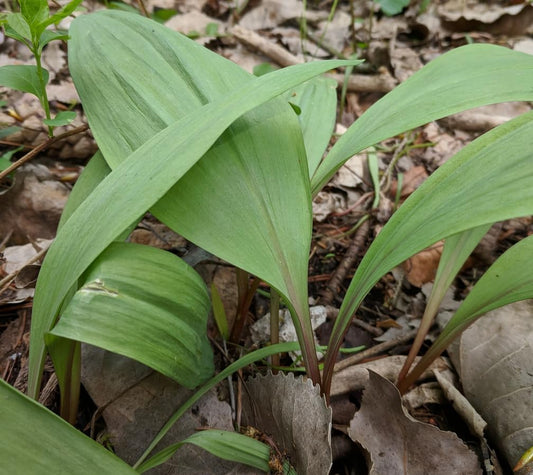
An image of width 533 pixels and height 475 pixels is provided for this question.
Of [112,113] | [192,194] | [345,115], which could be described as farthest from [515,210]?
[345,115]

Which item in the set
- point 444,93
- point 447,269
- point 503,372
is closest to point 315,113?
point 444,93

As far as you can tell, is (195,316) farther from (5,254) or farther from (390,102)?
(5,254)

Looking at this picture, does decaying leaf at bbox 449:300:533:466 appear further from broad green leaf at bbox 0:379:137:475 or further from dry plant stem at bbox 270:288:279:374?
broad green leaf at bbox 0:379:137:475

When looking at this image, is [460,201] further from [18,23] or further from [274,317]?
[18,23]

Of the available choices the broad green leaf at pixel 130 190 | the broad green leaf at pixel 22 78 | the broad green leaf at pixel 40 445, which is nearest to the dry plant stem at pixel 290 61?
the broad green leaf at pixel 22 78

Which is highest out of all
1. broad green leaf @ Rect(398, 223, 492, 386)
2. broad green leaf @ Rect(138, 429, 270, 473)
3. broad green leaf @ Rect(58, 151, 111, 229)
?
broad green leaf @ Rect(58, 151, 111, 229)

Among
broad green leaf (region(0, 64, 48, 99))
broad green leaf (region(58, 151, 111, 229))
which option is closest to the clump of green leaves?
broad green leaf (region(0, 64, 48, 99))
